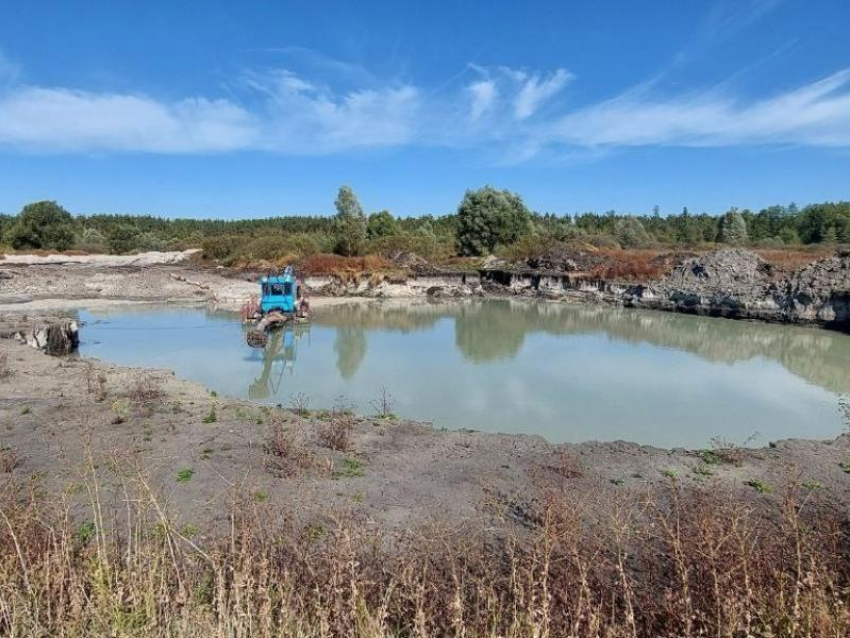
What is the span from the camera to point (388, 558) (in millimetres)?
4801

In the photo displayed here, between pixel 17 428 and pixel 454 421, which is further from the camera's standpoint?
pixel 454 421

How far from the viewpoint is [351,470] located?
7.74 m

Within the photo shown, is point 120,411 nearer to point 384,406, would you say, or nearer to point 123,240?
point 384,406

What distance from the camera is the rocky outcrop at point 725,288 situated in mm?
27516

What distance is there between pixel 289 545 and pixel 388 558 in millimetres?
821

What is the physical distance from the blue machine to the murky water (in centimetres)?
125

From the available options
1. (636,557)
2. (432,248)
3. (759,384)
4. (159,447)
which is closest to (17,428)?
(159,447)

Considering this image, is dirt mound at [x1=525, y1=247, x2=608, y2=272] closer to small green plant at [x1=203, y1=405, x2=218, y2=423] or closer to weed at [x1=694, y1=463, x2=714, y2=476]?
weed at [x1=694, y1=463, x2=714, y2=476]

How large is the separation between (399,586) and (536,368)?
1317 centimetres

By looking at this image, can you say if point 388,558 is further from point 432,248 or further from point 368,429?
point 432,248

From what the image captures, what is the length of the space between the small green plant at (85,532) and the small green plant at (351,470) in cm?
272

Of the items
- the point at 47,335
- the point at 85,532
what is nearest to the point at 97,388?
the point at 85,532

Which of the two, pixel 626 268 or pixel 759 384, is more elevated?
pixel 626 268

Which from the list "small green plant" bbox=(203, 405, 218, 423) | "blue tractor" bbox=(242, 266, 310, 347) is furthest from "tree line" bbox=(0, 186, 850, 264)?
"small green plant" bbox=(203, 405, 218, 423)
